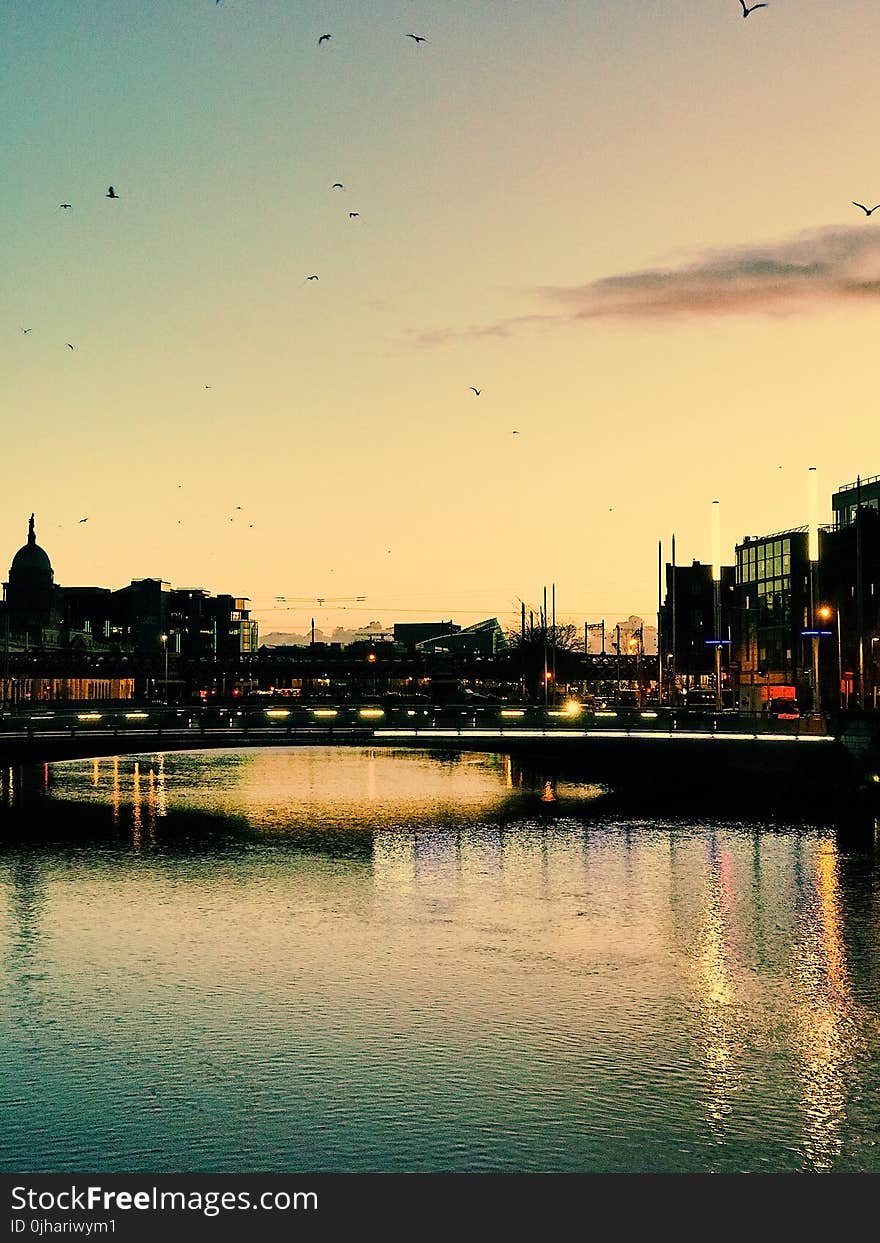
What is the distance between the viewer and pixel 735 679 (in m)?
180

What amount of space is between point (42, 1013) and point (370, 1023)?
5620mm

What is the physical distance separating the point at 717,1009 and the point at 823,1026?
187 centimetres

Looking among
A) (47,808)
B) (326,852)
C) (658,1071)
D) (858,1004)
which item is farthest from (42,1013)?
(47,808)

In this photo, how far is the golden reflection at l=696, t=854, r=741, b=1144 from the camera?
60.1ft

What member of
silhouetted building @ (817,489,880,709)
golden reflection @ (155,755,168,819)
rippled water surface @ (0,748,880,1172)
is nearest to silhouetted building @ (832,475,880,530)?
silhouetted building @ (817,489,880,709)

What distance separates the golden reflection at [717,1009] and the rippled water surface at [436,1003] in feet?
0.23

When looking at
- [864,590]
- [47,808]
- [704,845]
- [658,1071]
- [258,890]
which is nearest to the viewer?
[658,1071]

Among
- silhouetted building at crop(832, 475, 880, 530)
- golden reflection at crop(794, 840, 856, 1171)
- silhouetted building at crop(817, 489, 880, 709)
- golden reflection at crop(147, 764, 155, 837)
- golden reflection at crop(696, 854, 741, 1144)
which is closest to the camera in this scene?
golden reflection at crop(794, 840, 856, 1171)

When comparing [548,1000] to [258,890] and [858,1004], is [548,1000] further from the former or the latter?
[258,890]

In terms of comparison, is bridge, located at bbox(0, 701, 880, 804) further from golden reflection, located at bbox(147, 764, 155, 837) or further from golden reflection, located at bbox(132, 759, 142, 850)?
golden reflection, located at bbox(132, 759, 142, 850)

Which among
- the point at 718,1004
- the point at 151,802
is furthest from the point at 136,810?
the point at 718,1004

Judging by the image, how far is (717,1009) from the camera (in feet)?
77.7

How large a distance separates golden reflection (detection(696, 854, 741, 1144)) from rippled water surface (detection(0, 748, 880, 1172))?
69 mm

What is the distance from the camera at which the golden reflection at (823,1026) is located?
17.0m
